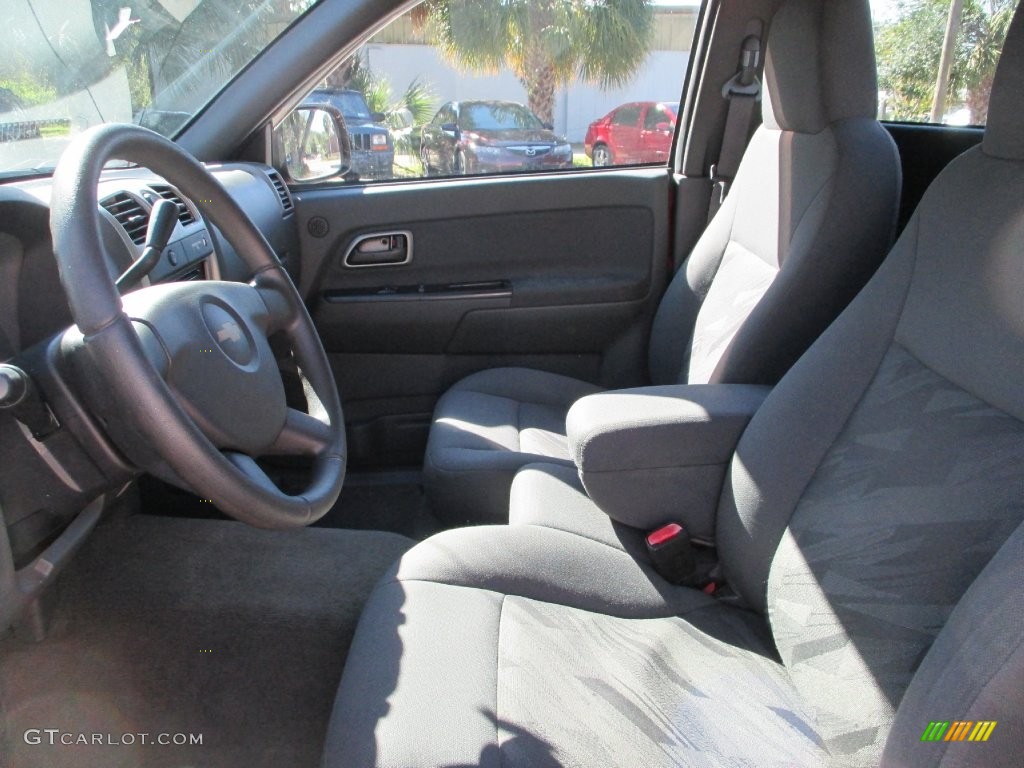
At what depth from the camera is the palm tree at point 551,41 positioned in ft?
9.29

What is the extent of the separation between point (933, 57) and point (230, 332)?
1.51 metres

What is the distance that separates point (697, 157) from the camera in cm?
245

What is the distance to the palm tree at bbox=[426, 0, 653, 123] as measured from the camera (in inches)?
111

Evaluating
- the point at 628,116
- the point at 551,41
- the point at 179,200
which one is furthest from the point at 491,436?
the point at 551,41

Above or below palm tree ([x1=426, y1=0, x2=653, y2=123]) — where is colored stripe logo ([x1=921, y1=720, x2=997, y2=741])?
below

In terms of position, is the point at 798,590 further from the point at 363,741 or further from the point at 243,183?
the point at 243,183

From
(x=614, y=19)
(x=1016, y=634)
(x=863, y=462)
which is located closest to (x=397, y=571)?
(x=863, y=462)

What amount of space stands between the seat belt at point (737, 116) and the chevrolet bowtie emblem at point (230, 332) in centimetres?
154

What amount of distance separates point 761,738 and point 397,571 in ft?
1.78

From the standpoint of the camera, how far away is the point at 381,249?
8.21ft

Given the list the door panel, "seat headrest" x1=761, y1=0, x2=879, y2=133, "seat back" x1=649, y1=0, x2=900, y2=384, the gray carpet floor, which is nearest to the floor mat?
the door panel

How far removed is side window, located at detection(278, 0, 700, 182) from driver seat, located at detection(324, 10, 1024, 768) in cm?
137

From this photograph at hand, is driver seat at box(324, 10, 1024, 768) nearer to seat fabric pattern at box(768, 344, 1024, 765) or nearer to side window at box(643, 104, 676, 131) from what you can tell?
seat fabric pattern at box(768, 344, 1024, 765)

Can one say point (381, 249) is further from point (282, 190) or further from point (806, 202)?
point (806, 202)
